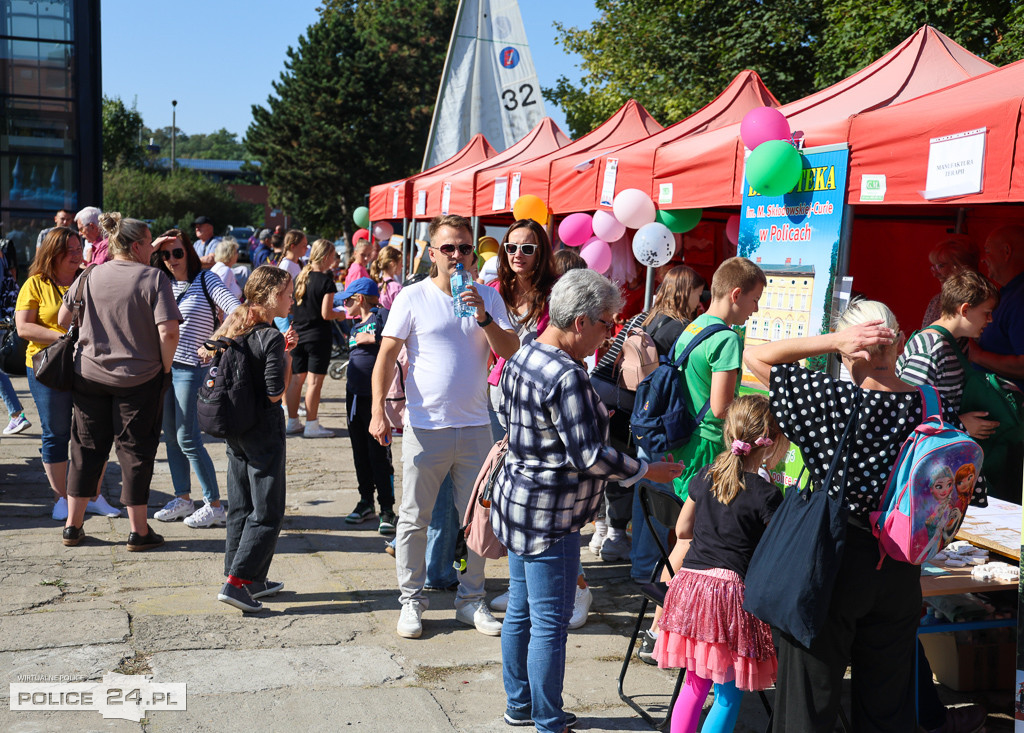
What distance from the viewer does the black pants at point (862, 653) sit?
8.63 ft

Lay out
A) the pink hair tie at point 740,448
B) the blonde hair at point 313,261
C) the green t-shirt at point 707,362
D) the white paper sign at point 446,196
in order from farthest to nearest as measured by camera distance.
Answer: the white paper sign at point 446,196, the blonde hair at point 313,261, the green t-shirt at point 707,362, the pink hair tie at point 740,448

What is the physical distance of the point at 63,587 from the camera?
15.2 feet

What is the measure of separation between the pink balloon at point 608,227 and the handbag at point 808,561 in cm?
444

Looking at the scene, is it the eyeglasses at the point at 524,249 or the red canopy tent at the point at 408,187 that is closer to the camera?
the eyeglasses at the point at 524,249

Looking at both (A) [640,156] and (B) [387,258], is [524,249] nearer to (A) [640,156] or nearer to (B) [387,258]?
(A) [640,156]

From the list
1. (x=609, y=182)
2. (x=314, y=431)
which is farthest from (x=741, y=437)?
(x=314, y=431)

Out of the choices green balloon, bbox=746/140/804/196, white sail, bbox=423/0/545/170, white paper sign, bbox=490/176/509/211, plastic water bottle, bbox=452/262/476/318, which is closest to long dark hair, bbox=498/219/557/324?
plastic water bottle, bbox=452/262/476/318

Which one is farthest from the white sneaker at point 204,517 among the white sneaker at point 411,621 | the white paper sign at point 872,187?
the white paper sign at point 872,187

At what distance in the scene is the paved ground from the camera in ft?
11.4

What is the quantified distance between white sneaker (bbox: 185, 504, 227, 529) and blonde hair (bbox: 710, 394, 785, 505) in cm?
370

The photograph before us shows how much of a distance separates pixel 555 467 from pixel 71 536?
11.5 feet

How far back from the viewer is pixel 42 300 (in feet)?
18.6

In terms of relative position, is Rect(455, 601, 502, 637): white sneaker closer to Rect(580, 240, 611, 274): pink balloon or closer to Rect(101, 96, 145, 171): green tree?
Rect(580, 240, 611, 274): pink balloon

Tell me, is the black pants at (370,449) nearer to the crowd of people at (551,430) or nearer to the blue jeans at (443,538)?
the crowd of people at (551,430)
